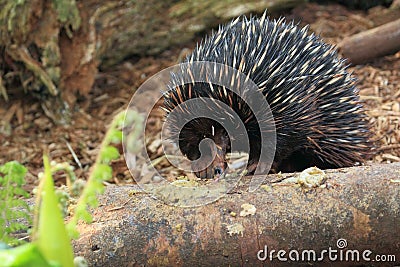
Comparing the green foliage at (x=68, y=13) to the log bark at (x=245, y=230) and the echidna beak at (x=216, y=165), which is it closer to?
the echidna beak at (x=216, y=165)

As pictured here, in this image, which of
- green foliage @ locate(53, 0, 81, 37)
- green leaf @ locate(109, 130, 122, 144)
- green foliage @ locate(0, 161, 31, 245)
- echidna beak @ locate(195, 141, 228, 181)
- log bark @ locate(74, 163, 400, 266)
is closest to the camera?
green leaf @ locate(109, 130, 122, 144)

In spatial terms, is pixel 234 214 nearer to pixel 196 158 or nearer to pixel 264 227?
pixel 264 227

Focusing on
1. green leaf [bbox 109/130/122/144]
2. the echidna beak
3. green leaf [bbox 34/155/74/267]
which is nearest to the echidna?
the echidna beak

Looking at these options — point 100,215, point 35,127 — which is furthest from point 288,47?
point 35,127

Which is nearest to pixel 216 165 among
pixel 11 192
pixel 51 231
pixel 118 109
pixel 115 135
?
pixel 11 192

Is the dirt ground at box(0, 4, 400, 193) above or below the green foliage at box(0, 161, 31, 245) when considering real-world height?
above

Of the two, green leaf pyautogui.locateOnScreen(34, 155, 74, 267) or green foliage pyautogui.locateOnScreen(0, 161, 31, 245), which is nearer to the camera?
green leaf pyautogui.locateOnScreen(34, 155, 74, 267)

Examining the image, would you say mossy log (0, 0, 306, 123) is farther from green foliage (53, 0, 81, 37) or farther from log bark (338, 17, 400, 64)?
log bark (338, 17, 400, 64)

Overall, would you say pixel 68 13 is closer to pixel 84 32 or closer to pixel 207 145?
pixel 84 32
